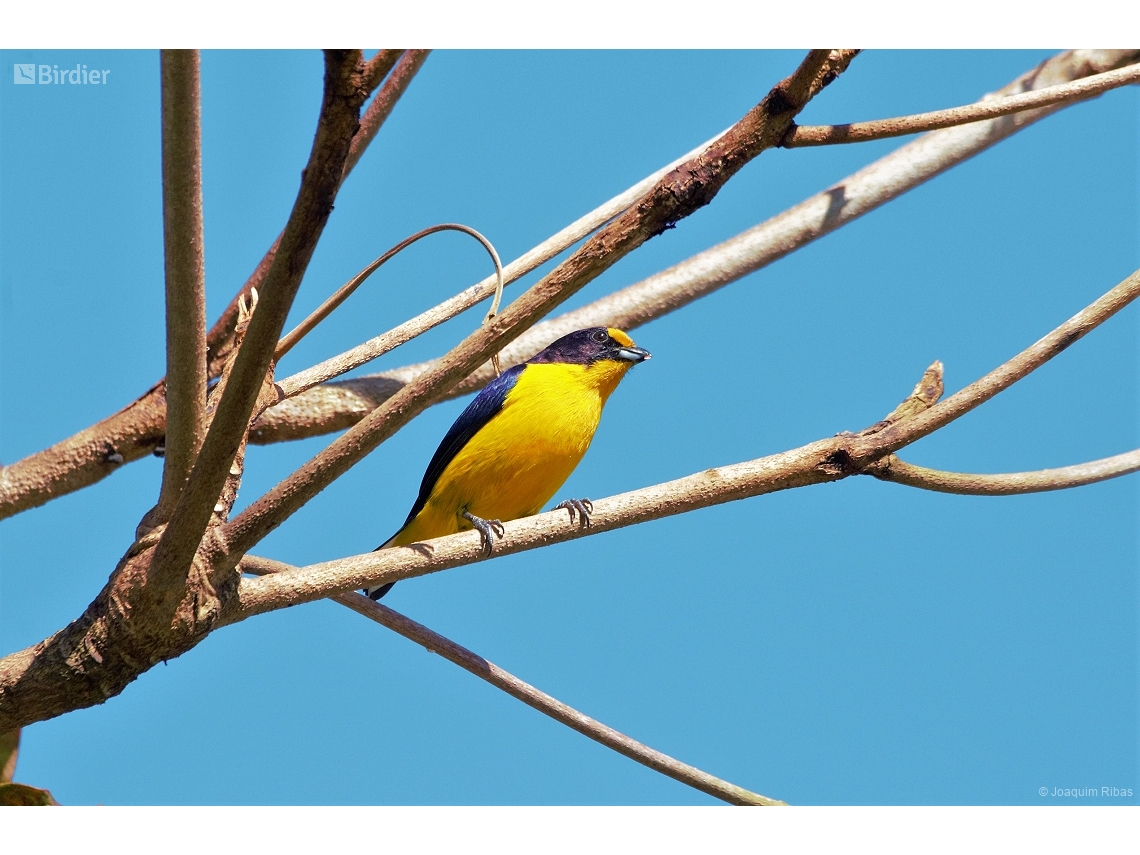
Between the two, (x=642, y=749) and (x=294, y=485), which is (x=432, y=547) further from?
(x=642, y=749)

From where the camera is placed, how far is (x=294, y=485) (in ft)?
10.8

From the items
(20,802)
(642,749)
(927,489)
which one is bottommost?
(20,802)

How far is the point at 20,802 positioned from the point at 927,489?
325 centimetres

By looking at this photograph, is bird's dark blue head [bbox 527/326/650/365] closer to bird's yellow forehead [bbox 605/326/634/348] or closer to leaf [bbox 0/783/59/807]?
bird's yellow forehead [bbox 605/326/634/348]

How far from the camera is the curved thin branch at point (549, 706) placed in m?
3.99

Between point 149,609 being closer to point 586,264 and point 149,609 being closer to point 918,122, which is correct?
point 586,264

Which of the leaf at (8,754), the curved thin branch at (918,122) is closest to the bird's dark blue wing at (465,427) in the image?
the leaf at (8,754)

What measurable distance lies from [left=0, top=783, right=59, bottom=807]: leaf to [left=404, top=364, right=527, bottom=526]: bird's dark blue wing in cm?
287

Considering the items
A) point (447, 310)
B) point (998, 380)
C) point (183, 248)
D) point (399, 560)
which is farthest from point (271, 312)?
point (998, 380)

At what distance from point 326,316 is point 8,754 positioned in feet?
6.35

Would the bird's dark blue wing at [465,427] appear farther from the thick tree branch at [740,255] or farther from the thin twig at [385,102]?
the thin twig at [385,102]

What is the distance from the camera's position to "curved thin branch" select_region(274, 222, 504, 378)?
3.80m

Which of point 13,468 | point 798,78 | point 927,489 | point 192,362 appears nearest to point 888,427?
point 927,489

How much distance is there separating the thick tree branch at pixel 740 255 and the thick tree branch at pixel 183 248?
7.34 ft
